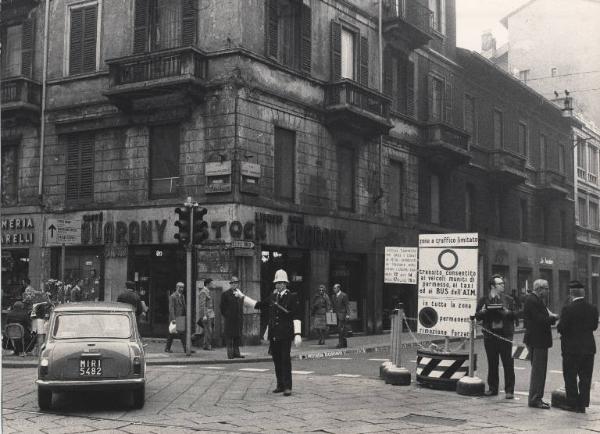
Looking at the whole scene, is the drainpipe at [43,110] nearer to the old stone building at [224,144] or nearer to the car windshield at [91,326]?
the old stone building at [224,144]

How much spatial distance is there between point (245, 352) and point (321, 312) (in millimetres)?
3162

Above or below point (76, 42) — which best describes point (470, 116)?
above

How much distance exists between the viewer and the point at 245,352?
1894cm

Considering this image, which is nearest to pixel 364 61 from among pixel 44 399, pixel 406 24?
pixel 406 24

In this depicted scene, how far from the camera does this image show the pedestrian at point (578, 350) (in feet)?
33.2

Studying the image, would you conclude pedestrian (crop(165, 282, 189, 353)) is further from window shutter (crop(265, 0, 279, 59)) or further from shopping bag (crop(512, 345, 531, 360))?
shopping bag (crop(512, 345, 531, 360))

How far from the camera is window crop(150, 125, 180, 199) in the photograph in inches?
858

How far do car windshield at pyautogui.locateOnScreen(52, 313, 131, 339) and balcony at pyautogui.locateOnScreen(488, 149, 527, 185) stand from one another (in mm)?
27102

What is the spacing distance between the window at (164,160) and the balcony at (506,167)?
1825cm

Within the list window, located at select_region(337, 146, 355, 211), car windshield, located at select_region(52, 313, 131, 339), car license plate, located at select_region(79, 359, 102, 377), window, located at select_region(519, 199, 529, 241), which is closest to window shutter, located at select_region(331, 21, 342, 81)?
window, located at select_region(337, 146, 355, 211)

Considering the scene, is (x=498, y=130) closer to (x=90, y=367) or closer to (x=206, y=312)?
(x=206, y=312)

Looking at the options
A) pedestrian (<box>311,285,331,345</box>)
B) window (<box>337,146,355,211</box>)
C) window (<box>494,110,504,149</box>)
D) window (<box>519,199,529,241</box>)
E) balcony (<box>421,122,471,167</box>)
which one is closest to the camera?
pedestrian (<box>311,285,331,345</box>)

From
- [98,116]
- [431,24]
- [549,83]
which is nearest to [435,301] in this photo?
[98,116]

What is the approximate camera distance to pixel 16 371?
1470 centimetres
